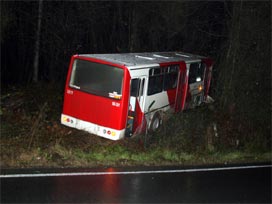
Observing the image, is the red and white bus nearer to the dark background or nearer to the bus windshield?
the bus windshield

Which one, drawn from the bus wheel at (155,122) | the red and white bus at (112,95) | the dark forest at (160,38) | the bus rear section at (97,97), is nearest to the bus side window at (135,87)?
the red and white bus at (112,95)

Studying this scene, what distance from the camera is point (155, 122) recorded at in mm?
15484

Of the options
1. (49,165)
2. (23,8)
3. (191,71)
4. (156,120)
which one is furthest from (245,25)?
(23,8)

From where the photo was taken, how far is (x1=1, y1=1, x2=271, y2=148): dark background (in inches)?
A: 675

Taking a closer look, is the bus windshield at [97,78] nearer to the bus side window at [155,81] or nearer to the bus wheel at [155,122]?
the bus side window at [155,81]

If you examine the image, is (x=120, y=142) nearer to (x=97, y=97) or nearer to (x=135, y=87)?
(x=97, y=97)

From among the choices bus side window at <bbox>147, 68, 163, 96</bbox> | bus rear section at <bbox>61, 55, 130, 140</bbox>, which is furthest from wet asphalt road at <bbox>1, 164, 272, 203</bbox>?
bus side window at <bbox>147, 68, 163, 96</bbox>

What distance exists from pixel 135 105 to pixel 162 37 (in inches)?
532

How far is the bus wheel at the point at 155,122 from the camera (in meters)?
15.0

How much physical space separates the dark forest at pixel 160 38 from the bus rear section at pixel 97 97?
5611 mm

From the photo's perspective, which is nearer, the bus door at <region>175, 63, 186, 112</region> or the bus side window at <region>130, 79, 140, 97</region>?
the bus side window at <region>130, 79, 140, 97</region>

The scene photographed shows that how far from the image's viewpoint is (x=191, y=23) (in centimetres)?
2527

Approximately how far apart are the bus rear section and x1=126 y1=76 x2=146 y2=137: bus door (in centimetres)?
42

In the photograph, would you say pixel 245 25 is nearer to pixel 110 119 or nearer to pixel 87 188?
pixel 110 119
